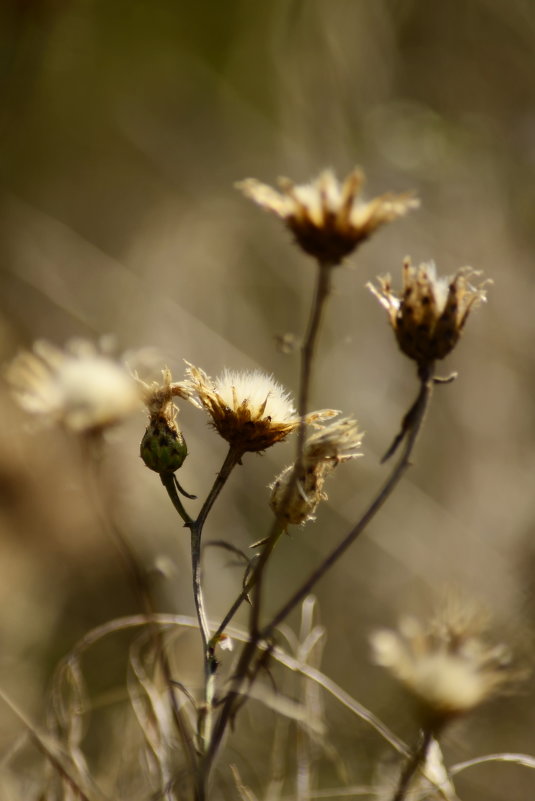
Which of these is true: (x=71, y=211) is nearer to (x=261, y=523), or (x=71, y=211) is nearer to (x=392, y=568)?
(x=261, y=523)

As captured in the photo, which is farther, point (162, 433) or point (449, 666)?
point (449, 666)

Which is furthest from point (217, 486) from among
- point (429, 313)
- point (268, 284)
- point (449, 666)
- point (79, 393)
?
point (268, 284)

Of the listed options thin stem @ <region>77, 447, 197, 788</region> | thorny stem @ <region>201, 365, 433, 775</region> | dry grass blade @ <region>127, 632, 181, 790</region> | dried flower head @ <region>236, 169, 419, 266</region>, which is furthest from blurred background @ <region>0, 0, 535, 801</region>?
dried flower head @ <region>236, 169, 419, 266</region>

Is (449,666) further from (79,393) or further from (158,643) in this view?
(79,393)

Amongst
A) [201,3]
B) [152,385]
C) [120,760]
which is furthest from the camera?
[201,3]

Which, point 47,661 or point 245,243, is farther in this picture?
point 245,243

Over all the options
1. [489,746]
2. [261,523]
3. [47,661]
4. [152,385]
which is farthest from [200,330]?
[152,385]
